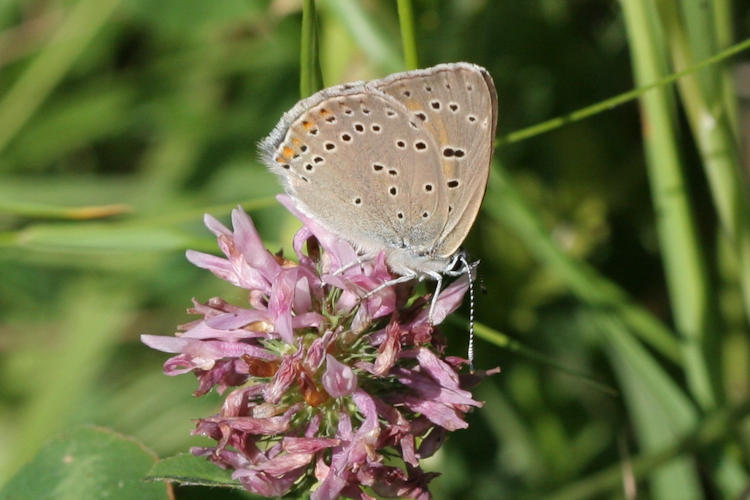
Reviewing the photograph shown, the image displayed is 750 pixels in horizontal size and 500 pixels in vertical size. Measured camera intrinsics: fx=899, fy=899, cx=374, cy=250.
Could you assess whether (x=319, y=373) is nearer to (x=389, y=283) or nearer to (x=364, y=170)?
(x=389, y=283)

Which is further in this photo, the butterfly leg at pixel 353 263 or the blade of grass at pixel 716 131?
the blade of grass at pixel 716 131

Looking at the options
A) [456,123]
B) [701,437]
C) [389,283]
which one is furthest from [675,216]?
[389,283]

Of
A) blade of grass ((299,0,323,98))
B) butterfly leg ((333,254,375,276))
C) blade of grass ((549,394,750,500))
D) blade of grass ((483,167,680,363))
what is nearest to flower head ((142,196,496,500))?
butterfly leg ((333,254,375,276))

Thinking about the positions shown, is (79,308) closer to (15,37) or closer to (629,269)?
(15,37)

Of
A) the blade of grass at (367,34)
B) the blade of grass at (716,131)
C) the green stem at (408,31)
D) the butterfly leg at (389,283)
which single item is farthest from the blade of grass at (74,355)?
the blade of grass at (716,131)

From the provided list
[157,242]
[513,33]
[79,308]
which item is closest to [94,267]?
[79,308]

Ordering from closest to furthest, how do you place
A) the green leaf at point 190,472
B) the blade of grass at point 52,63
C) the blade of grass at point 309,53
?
the green leaf at point 190,472 < the blade of grass at point 309,53 < the blade of grass at point 52,63

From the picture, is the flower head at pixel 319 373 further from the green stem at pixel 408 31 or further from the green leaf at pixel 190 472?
the green stem at pixel 408 31

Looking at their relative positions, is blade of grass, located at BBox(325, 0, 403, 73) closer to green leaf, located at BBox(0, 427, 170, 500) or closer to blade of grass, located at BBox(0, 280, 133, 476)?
green leaf, located at BBox(0, 427, 170, 500)
